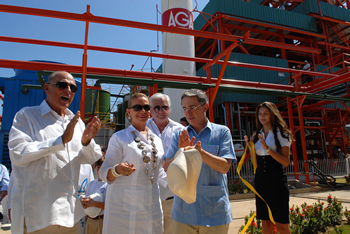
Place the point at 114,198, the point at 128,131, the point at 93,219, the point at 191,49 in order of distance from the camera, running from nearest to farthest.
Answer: the point at 114,198
the point at 128,131
the point at 93,219
the point at 191,49

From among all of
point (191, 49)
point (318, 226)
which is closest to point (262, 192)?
point (318, 226)

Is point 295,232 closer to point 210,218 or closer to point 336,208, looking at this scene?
point 336,208

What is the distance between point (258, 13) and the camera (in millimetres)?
15445

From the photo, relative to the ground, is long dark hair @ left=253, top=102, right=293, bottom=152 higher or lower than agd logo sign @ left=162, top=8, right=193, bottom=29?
lower

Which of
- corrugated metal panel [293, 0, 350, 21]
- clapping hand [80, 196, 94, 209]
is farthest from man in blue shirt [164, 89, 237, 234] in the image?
corrugated metal panel [293, 0, 350, 21]

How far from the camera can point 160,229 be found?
2.18m

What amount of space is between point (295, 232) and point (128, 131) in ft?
10.5

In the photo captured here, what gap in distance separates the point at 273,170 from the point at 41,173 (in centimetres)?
266

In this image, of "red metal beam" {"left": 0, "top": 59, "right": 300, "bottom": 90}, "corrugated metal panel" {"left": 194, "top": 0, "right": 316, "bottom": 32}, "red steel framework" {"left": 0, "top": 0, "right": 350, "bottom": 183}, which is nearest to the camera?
"red steel framework" {"left": 0, "top": 0, "right": 350, "bottom": 183}

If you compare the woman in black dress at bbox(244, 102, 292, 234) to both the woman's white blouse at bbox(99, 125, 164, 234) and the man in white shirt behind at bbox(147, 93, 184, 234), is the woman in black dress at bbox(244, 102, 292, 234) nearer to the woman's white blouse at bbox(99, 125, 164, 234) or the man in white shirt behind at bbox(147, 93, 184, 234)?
the man in white shirt behind at bbox(147, 93, 184, 234)

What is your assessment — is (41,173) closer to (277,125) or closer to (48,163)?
(48,163)

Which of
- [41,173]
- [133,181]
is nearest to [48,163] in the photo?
[41,173]

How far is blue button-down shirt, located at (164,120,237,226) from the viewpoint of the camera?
6.30 ft

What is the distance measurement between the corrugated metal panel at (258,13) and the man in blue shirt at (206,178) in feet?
46.4
